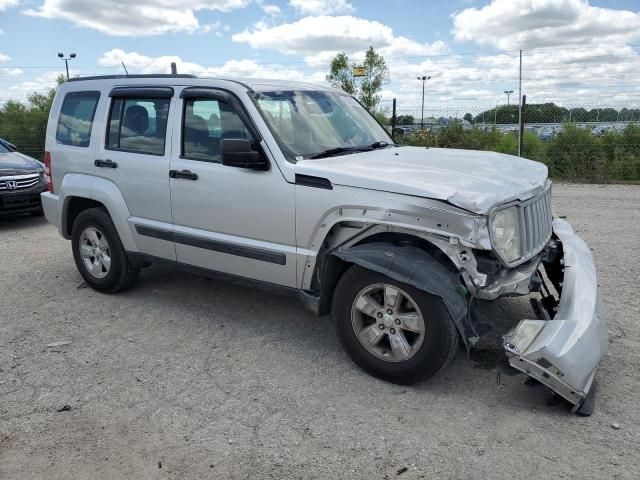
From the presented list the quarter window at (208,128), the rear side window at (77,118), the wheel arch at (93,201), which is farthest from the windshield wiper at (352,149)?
the rear side window at (77,118)

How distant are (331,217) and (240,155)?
31.0 inches

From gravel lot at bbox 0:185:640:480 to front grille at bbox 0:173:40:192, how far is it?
4.19 metres

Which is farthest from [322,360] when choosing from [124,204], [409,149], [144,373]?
[124,204]

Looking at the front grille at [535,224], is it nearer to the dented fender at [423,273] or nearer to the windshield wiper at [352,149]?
the dented fender at [423,273]

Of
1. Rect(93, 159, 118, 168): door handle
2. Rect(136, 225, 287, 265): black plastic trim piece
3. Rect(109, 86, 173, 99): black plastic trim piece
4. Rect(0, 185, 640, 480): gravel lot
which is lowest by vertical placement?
Rect(0, 185, 640, 480): gravel lot

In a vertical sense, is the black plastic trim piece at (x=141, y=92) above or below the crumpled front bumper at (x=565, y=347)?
above

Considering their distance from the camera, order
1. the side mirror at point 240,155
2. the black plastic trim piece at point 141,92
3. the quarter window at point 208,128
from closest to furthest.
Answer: the side mirror at point 240,155 < the quarter window at point 208,128 < the black plastic trim piece at point 141,92

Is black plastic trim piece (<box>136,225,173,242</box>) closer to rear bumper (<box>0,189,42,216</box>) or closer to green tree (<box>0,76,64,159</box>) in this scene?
rear bumper (<box>0,189,42,216</box>)

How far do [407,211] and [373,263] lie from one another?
393mm

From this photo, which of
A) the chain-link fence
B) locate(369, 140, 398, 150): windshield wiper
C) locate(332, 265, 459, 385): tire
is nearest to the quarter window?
locate(369, 140, 398, 150): windshield wiper

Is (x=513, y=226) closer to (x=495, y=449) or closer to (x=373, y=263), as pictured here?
(x=373, y=263)

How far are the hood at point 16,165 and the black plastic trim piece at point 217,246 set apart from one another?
17.3 ft

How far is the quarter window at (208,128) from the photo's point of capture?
4387 mm

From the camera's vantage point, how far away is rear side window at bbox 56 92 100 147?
17.8 ft
